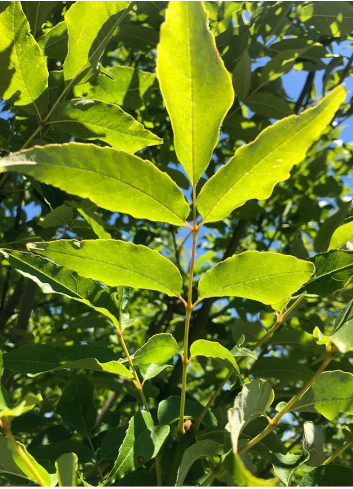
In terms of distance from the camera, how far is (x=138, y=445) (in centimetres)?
64

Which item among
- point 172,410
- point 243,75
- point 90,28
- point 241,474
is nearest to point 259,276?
point 241,474

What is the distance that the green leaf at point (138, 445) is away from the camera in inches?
24.1

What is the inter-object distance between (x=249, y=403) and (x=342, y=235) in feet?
0.81

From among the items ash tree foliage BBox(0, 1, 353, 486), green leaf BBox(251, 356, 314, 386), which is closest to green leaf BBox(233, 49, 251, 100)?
ash tree foliage BBox(0, 1, 353, 486)

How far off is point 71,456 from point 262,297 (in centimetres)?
26

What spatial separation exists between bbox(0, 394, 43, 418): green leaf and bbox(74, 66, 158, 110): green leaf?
531 millimetres

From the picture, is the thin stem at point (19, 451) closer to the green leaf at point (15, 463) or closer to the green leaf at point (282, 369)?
the green leaf at point (15, 463)

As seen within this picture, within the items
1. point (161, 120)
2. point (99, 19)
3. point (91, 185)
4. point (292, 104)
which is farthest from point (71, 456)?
point (292, 104)

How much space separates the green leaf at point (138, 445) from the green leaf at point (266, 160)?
0.98ft

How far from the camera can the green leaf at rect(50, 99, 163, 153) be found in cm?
78

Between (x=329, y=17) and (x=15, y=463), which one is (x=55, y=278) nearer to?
(x=15, y=463)

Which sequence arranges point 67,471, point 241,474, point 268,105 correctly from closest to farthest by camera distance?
point 241,474 → point 67,471 → point 268,105

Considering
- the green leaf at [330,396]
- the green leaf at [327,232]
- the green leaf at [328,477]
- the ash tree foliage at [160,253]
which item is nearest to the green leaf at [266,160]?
the ash tree foliage at [160,253]

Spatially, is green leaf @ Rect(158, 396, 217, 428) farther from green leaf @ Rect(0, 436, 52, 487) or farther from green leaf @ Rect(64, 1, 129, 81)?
green leaf @ Rect(64, 1, 129, 81)
